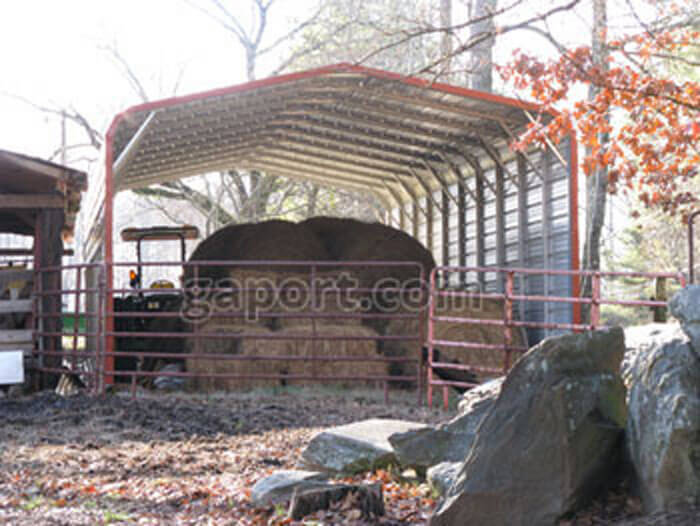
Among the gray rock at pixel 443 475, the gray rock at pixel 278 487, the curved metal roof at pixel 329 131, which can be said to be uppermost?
the curved metal roof at pixel 329 131

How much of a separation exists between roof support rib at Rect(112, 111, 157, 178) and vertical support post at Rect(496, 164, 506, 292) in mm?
5590

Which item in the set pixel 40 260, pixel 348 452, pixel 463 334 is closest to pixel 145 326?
pixel 40 260

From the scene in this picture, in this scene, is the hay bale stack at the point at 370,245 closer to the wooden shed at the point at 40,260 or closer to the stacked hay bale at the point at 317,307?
the stacked hay bale at the point at 317,307

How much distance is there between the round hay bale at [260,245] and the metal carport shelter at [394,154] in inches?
61.2

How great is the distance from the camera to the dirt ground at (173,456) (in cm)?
527

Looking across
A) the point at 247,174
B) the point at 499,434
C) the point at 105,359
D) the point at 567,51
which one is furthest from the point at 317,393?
the point at 247,174

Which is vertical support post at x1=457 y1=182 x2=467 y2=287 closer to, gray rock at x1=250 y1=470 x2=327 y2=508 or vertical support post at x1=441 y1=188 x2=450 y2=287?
vertical support post at x1=441 y1=188 x2=450 y2=287

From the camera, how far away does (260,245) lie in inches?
563

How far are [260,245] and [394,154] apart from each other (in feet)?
11.4

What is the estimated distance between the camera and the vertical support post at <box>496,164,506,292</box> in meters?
14.4

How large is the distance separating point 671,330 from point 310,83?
26.8 ft

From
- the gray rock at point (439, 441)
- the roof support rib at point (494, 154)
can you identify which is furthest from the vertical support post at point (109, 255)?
the roof support rib at point (494, 154)

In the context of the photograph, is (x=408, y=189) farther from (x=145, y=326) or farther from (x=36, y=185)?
(x=36, y=185)

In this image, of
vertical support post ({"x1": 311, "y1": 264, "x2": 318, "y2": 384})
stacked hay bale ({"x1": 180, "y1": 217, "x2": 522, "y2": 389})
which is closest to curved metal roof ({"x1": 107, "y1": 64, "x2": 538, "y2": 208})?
stacked hay bale ({"x1": 180, "y1": 217, "x2": 522, "y2": 389})
